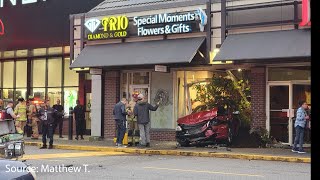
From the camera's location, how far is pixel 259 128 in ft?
57.9

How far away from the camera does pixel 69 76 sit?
25.3 metres

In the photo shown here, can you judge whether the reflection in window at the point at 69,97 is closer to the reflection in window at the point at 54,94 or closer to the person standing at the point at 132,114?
the reflection in window at the point at 54,94

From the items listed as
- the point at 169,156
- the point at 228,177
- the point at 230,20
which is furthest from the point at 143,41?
the point at 228,177

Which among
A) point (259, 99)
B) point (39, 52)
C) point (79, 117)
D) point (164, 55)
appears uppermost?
point (39, 52)

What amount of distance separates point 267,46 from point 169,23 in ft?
13.9

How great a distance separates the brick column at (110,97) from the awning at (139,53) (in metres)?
1.38

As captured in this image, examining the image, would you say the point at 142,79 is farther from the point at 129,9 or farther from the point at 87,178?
the point at 87,178

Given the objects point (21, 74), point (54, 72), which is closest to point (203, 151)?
point (54, 72)

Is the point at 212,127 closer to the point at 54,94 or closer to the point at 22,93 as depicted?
the point at 54,94

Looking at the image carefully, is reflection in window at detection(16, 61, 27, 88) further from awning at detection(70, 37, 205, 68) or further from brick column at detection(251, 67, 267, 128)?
brick column at detection(251, 67, 267, 128)

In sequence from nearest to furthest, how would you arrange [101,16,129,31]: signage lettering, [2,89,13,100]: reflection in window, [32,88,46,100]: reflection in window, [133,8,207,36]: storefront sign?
[133,8,207,36]: storefront sign → [101,16,129,31]: signage lettering → [32,88,46,100]: reflection in window → [2,89,13,100]: reflection in window

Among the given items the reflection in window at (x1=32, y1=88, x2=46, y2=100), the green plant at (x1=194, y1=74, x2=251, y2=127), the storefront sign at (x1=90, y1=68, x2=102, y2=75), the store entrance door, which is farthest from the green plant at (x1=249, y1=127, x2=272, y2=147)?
the reflection in window at (x1=32, y1=88, x2=46, y2=100)

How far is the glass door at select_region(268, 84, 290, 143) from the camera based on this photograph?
1775 centimetres

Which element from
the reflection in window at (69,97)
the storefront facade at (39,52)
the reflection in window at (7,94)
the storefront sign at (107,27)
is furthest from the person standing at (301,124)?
the reflection in window at (7,94)
